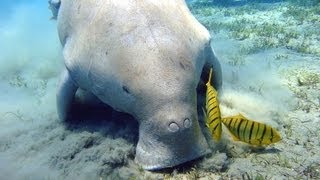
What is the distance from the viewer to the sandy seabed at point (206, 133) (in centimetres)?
398

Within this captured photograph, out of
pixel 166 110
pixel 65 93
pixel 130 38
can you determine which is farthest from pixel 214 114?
pixel 65 93

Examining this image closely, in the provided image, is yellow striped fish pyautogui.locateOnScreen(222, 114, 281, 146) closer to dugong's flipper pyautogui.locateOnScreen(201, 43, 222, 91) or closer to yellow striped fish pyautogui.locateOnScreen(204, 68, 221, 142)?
yellow striped fish pyautogui.locateOnScreen(204, 68, 221, 142)

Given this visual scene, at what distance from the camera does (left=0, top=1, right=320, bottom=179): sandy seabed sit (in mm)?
3982

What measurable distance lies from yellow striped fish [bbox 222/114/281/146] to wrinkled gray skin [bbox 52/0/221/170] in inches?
14.7

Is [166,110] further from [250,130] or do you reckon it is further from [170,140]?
[250,130]

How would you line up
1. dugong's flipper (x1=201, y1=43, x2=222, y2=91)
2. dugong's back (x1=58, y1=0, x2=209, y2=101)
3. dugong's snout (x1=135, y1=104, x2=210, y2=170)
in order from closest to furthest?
dugong's snout (x1=135, y1=104, x2=210, y2=170)
dugong's back (x1=58, y1=0, x2=209, y2=101)
dugong's flipper (x1=201, y1=43, x2=222, y2=91)

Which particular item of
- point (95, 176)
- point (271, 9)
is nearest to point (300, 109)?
point (95, 176)

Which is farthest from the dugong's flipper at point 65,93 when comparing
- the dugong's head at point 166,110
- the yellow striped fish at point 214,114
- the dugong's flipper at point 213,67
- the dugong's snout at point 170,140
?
the yellow striped fish at point 214,114

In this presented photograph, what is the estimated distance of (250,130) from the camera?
146 inches

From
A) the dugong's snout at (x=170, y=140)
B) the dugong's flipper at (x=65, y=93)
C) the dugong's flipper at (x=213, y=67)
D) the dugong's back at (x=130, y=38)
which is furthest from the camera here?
the dugong's flipper at (x=65, y=93)

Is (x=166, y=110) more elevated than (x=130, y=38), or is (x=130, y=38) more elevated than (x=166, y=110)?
(x=130, y=38)

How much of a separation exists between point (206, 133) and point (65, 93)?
83.7 inches

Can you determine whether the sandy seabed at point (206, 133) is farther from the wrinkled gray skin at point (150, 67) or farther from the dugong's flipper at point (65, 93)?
the wrinkled gray skin at point (150, 67)

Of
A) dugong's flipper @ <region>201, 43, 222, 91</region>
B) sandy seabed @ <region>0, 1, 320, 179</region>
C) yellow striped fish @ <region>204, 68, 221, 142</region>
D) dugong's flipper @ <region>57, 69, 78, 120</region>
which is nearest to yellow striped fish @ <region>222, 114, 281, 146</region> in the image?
yellow striped fish @ <region>204, 68, 221, 142</region>
